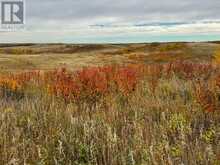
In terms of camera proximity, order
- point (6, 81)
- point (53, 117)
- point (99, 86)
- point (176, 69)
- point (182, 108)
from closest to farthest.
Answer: point (53, 117), point (182, 108), point (99, 86), point (6, 81), point (176, 69)

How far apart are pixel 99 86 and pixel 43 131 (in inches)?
110

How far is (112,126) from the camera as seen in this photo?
16.9 feet

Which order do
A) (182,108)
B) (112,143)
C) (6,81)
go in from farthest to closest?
(6,81), (182,108), (112,143)

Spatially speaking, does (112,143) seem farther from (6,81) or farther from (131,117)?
(6,81)

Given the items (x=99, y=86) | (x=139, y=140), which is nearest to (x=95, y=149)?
(x=139, y=140)

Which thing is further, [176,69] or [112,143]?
[176,69]

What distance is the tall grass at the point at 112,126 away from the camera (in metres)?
4.02

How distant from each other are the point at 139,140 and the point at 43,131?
149cm

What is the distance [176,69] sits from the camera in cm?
1398

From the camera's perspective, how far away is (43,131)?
5168 mm

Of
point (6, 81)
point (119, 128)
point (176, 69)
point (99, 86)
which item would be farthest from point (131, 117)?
point (176, 69)

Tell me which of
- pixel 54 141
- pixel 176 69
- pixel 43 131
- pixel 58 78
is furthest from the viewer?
pixel 176 69

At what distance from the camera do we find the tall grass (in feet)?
13.2

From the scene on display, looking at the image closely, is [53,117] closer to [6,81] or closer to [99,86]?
[99,86]
